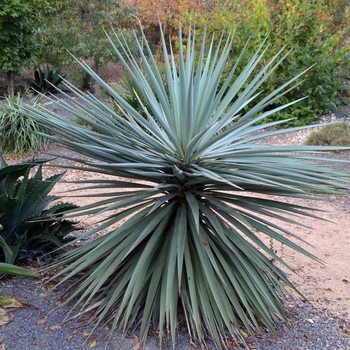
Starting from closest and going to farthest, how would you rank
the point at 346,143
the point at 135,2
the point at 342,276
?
the point at 342,276, the point at 346,143, the point at 135,2

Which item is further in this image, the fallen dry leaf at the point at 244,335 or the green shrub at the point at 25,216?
the green shrub at the point at 25,216

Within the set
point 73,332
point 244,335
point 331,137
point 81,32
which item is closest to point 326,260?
point 244,335

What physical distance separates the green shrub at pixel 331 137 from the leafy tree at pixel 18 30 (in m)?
8.17

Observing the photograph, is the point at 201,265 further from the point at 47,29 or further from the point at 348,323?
the point at 47,29

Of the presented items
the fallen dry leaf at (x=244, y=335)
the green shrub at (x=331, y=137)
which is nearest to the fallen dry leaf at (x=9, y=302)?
the fallen dry leaf at (x=244, y=335)

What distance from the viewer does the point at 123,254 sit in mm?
2662

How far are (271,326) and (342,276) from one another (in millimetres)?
2194

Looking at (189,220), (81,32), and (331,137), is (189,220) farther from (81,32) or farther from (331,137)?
(81,32)

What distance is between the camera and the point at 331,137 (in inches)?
354

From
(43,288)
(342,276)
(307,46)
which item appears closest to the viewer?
(43,288)

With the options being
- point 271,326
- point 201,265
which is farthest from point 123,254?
point 271,326

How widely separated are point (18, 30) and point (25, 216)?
35.3ft

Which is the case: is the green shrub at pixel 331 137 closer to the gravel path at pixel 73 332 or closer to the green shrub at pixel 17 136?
the green shrub at pixel 17 136

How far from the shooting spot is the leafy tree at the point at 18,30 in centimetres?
1163
